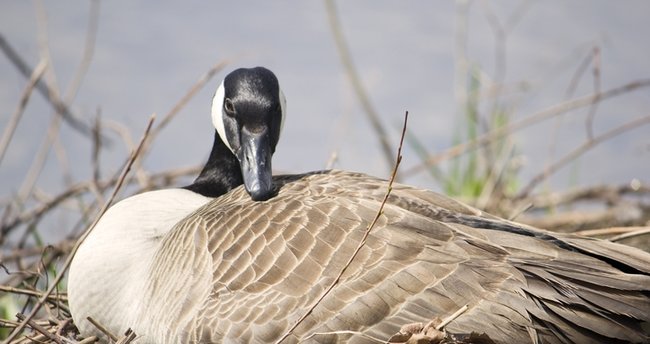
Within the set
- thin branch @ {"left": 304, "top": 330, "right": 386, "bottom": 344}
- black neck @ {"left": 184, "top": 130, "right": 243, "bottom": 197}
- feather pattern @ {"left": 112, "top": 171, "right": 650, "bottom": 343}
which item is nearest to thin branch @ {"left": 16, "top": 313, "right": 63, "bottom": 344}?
feather pattern @ {"left": 112, "top": 171, "right": 650, "bottom": 343}

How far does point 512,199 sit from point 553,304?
4.08 meters

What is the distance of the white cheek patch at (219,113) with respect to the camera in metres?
5.33

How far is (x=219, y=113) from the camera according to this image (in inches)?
211

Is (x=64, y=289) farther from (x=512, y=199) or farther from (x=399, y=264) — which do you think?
(x=512, y=199)

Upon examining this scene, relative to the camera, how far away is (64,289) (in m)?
6.12

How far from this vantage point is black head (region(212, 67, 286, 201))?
15.4 feet

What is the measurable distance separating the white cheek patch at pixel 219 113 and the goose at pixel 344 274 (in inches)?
25.4

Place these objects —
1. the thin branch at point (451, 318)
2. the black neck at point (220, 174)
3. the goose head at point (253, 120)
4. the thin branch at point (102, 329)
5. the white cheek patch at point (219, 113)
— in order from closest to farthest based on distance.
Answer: the thin branch at point (451, 318) < the thin branch at point (102, 329) < the goose head at point (253, 120) < the white cheek patch at point (219, 113) < the black neck at point (220, 174)

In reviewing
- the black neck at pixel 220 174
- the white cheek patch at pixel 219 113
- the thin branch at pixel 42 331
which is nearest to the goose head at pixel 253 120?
the white cheek patch at pixel 219 113

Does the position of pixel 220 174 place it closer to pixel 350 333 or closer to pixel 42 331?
pixel 42 331

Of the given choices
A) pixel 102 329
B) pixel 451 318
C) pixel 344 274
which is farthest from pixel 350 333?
pixel 102 329

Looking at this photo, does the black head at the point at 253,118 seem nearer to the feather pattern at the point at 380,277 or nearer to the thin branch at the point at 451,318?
the feather pattern at the point at 380,277

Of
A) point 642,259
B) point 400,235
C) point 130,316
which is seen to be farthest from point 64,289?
point 642,259

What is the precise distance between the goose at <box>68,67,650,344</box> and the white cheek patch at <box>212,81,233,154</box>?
65 centimetres
